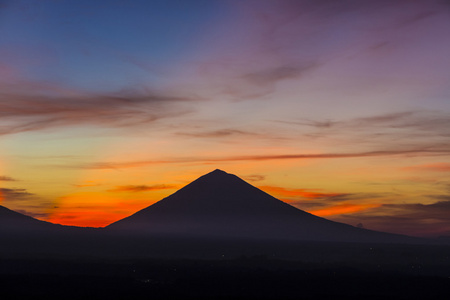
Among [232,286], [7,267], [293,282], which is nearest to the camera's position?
[232,286]

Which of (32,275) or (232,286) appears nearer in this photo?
(232,286)

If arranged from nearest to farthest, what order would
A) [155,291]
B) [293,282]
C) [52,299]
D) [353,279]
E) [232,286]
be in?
[52,299] → [155,291] → [232,286] → [293,282] → [353,279]

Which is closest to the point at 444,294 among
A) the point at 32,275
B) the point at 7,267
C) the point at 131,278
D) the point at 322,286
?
the point at 322,286

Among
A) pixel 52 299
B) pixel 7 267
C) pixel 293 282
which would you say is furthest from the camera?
pixel 7 267

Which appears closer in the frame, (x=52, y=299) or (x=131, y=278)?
(x=52, y=299)

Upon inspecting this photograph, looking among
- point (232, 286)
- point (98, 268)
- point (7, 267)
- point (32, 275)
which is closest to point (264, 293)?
point (232, 286)

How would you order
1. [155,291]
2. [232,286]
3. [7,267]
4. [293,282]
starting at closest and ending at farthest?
[155,291] < [232,286] < [293,282] < [7,267]

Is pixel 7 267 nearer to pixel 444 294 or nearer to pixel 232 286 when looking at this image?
pixel 232 286

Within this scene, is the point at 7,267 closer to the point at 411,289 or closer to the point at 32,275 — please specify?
the point at 32,275
